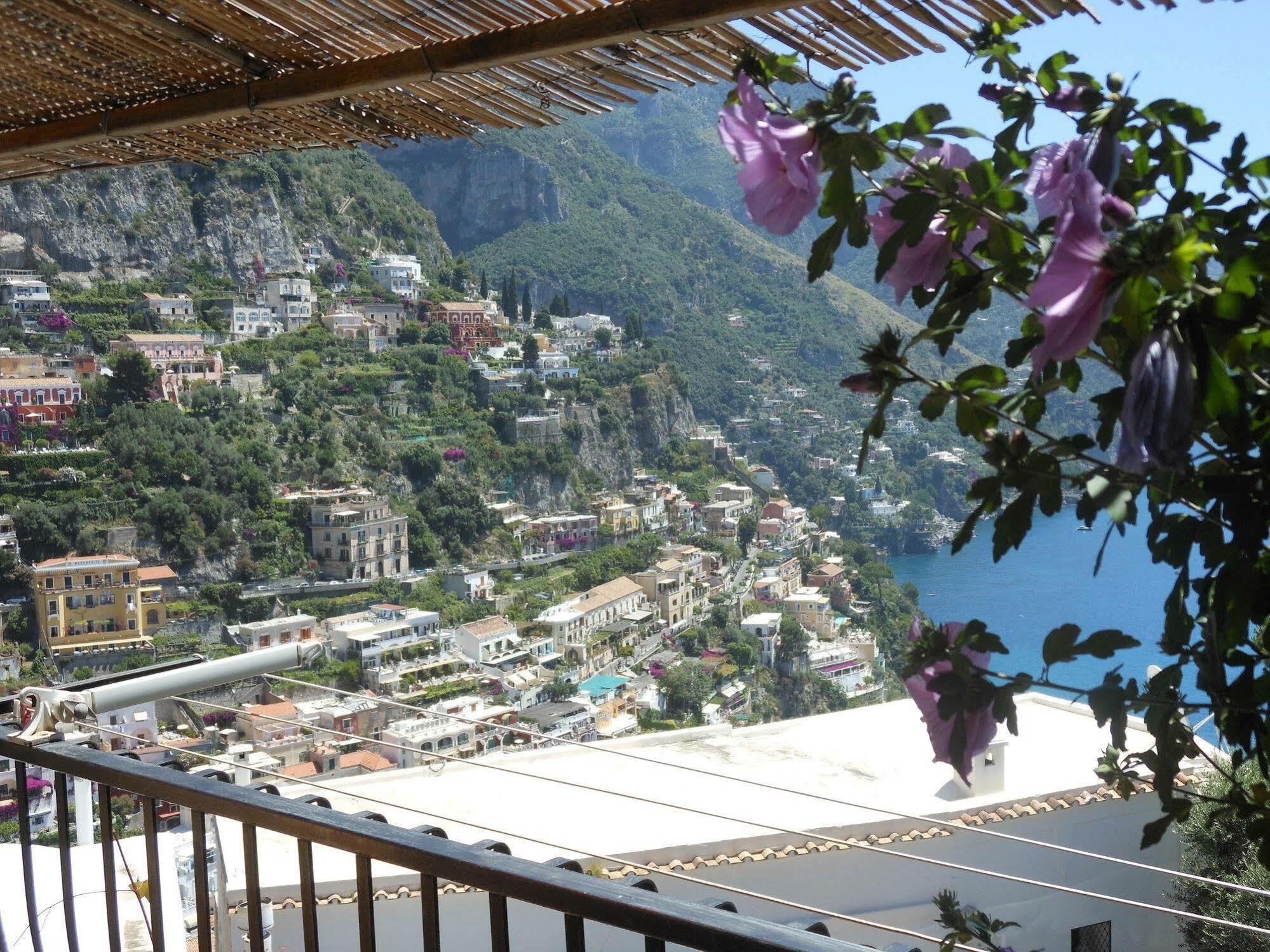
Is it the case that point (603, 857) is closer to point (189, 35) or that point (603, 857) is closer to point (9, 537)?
point (189, 35)

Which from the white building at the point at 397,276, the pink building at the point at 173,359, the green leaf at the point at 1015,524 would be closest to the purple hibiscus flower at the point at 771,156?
the green leaf at the point at 1015,524

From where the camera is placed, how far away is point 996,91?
45 cm

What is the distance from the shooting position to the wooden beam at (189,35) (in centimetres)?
109

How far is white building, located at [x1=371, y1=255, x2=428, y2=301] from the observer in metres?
36.8

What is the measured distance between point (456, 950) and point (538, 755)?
6.89 feet

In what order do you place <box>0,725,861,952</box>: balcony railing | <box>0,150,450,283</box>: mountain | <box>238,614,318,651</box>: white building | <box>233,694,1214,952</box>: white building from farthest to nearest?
1. <box>0,150,450,283</box>: mountain
2. <box>238,614,318,651</box>: white building
3. <box>233,694,1214,952</box>: white building
4. <box>0,725,861,952</box>: balcony railing

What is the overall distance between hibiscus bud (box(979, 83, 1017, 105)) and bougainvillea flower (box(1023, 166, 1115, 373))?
145 millimetres

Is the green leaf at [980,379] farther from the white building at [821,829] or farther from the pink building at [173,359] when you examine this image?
the pink building at [173,359]

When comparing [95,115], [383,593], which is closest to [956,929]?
[95,115]

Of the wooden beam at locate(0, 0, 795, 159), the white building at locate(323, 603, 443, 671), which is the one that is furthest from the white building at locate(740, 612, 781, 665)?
the wooden beam at locate(0, 0, 795, 159)

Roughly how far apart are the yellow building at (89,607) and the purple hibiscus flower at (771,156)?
2561 cm

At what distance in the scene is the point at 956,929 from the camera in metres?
0.53

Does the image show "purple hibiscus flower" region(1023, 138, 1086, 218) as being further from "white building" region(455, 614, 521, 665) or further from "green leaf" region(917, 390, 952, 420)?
"white building" region(455, 614, 521, 665)

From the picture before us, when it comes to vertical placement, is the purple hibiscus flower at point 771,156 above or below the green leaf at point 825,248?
above
